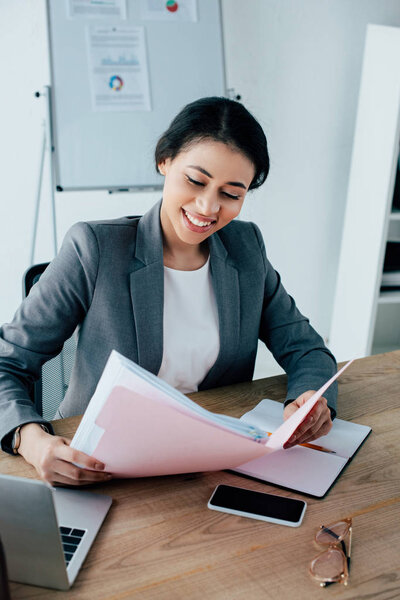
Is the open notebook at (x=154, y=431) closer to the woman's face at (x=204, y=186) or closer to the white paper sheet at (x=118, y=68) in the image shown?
the woman's face at (x=204, y=186)

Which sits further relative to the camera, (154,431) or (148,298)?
(148,298)

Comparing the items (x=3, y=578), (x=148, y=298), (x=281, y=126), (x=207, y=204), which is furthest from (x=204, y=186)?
(x=281, y=126)

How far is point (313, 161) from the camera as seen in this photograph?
296cm

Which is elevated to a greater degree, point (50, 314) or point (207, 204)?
point (207, 204)

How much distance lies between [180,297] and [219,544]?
60 cm

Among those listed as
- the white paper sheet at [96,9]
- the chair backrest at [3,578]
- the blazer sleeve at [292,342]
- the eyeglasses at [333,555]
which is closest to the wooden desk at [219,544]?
the eyeglasses at [333,555]

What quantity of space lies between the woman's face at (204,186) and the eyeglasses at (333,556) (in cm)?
61

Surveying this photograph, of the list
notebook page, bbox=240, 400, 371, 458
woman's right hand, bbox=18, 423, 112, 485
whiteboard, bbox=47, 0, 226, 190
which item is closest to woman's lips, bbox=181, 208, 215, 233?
notebook page, bbox=240, 400, 371, 458

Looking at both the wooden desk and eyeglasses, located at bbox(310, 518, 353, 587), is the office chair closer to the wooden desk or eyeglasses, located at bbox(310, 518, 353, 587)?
the wooden desk

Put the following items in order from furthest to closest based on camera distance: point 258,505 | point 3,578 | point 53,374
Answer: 1. point 53,374
2. point 258,505
3. point 3,578

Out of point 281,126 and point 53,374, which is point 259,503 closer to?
point 53,374

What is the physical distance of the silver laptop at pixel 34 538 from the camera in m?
0.60

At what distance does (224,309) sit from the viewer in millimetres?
1247

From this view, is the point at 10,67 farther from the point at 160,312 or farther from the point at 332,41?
the point at 160,312
